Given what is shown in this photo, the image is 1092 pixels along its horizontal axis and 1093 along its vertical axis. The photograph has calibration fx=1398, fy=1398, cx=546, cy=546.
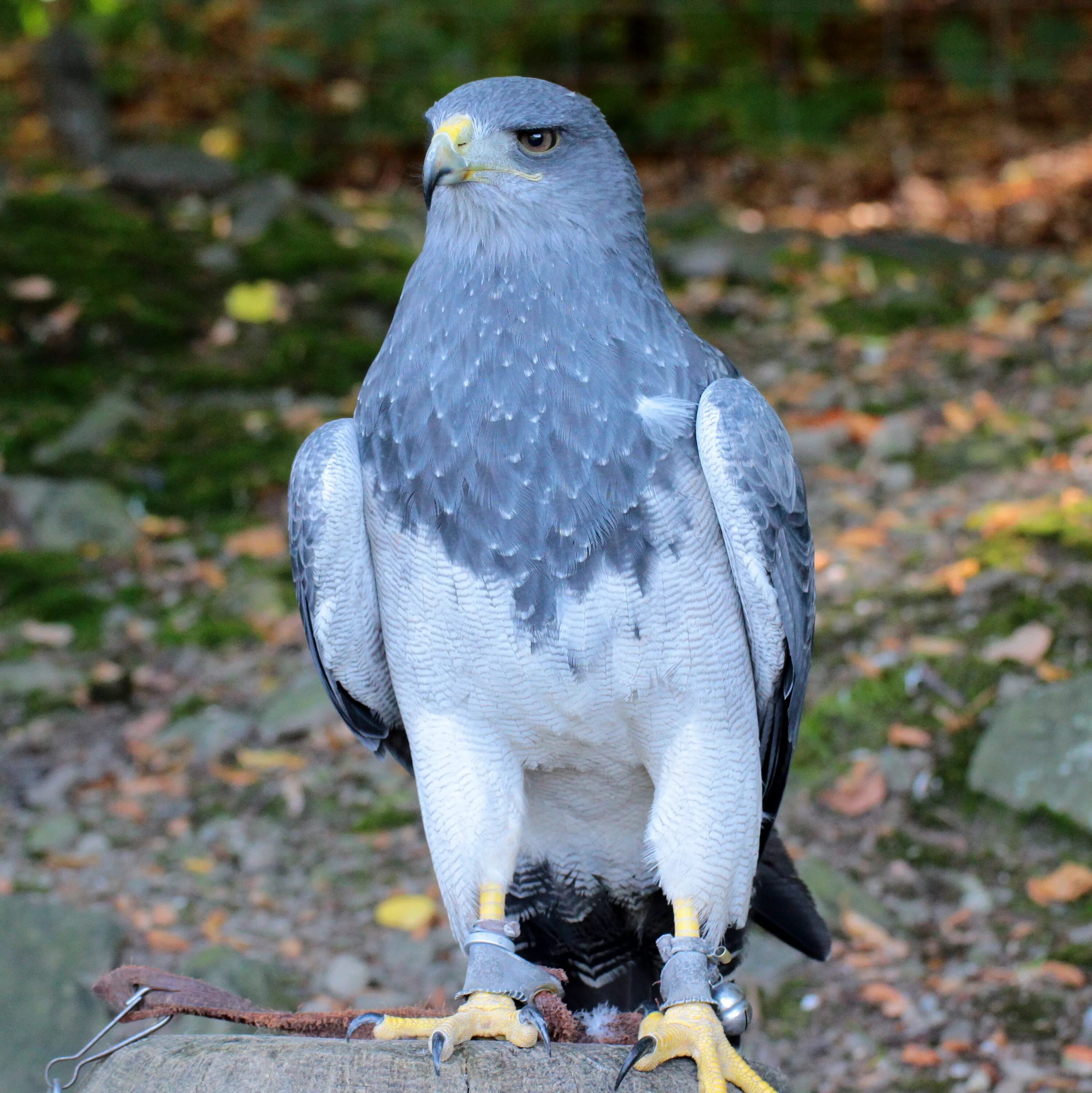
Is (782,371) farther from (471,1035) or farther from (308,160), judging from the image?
(471,1035)

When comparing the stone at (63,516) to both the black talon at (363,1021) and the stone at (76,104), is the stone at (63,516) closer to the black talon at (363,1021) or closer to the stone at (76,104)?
the stone at (76,104)

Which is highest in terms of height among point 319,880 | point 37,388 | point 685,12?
point 685,12

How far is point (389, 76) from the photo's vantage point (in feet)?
33.2

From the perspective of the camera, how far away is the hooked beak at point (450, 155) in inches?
118

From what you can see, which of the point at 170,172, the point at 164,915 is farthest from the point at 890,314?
the point at 164,915


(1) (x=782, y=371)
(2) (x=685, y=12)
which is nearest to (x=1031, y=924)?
(1) (x=782, y=371)

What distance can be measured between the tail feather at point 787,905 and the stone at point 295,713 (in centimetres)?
250

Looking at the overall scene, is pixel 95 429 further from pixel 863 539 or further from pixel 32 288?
pixel 863 539

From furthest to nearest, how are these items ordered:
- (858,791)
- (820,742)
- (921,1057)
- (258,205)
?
(258,205), (820,742), (858,791), (921,1057)

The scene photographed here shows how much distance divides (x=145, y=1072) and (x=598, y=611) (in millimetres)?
1325

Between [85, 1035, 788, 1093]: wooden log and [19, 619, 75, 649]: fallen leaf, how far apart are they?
3.58 metres

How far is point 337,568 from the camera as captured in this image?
128 inches

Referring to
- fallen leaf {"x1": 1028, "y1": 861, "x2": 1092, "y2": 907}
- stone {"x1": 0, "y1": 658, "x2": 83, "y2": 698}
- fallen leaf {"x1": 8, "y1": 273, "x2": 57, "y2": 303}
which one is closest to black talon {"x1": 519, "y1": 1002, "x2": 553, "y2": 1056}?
fallen leaf {"x1": 1028, "y1": 861, "x2": 1092, "y2": 907}

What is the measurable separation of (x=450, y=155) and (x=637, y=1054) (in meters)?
1.94
